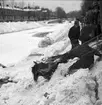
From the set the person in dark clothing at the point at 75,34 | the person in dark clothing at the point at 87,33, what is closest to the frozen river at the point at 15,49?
the person in dark clothing at the point at 75,34

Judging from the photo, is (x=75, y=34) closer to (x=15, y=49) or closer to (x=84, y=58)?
(x=84, y=58)

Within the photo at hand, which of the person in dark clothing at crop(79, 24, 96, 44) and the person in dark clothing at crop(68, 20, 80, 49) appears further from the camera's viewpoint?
the person in dark clothing at crop(68, 20, 80, 49)

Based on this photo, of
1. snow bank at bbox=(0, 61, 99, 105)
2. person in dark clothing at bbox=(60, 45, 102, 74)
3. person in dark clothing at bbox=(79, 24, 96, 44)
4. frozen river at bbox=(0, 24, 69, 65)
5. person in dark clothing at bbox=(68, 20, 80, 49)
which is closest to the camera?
snow bank at bbox=(0, 61, 99, 105)

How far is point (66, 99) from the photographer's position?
3.78 metres

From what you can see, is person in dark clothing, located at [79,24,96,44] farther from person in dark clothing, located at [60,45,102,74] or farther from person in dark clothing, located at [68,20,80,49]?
person in dark clothing, located at [60,45,102,74]

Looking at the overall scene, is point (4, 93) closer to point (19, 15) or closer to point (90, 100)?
point (90, 100)

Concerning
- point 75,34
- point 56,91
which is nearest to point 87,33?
point 75,34

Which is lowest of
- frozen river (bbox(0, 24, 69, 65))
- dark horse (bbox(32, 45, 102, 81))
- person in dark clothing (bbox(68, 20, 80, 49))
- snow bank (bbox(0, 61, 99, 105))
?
frozen river (bbox(0, 24, 69, 65))

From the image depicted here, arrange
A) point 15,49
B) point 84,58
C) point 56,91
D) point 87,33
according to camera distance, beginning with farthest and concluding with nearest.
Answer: point 15,49
point 87,33
point 84,58
point 56,91

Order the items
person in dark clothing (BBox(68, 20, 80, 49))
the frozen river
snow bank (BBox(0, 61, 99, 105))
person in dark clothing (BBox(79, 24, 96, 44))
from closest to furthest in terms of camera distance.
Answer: snow bank (BBox(0, 61, 99, 105)) < person in dark clothing (BBox(79, 24, 96, 44)) < person in dark clothing (BBox(68, 20, 80, 49)) < the frozen river

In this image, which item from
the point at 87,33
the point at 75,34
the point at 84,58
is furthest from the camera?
the point at 75,34

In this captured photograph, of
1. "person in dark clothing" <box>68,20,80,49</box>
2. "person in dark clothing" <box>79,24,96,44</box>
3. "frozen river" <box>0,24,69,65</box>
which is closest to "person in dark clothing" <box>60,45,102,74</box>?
"person in dark clothing" <box>79,24,96,44</box>

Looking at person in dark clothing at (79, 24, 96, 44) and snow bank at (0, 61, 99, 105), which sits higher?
person in dark clothing at (79, 24, 96, 44)

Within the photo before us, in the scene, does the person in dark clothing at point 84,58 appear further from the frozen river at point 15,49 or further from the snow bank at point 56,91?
the frozen river at point 15,49
